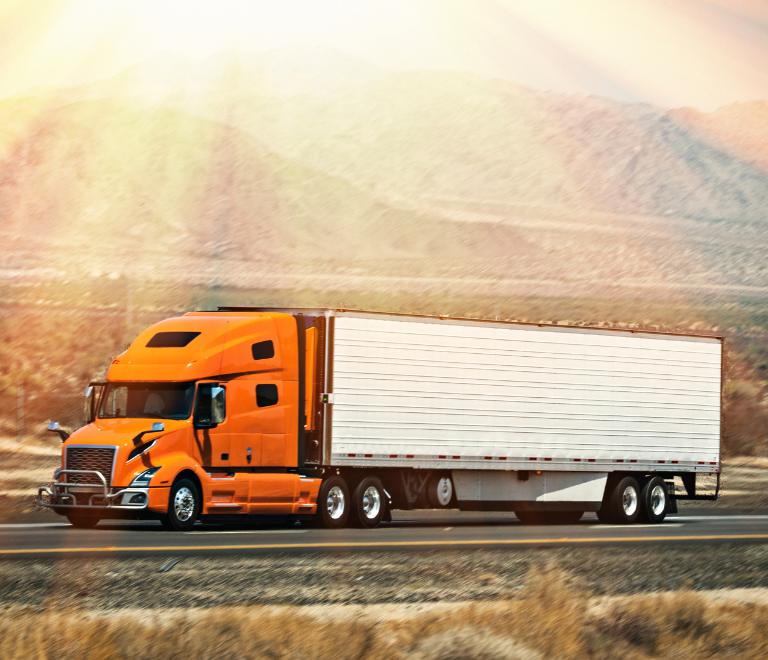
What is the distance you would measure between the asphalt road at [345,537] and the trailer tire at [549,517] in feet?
2.14

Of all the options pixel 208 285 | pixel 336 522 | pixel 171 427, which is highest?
pixel 208 285

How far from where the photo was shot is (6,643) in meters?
11.4

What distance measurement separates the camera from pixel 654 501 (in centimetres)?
3006

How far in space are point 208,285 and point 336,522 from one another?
307 feet

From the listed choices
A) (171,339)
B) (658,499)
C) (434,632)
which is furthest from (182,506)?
(658,499)

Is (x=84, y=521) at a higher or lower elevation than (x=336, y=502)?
lower

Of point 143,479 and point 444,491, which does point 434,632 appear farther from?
point 444,491

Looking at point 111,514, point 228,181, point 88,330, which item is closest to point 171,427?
point 111,514

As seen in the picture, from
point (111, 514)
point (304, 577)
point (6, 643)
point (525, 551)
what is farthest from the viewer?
point (111, 514)

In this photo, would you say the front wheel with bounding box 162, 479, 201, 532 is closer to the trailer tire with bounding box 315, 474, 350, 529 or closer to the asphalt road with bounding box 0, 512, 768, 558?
the asphalt road with bounding box 0, 512, 768, 558

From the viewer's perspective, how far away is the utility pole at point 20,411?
192 feet

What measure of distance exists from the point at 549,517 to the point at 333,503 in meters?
7.38

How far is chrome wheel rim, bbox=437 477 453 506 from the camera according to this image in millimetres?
26906

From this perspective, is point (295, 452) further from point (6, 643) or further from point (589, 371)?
point (6, 643)
